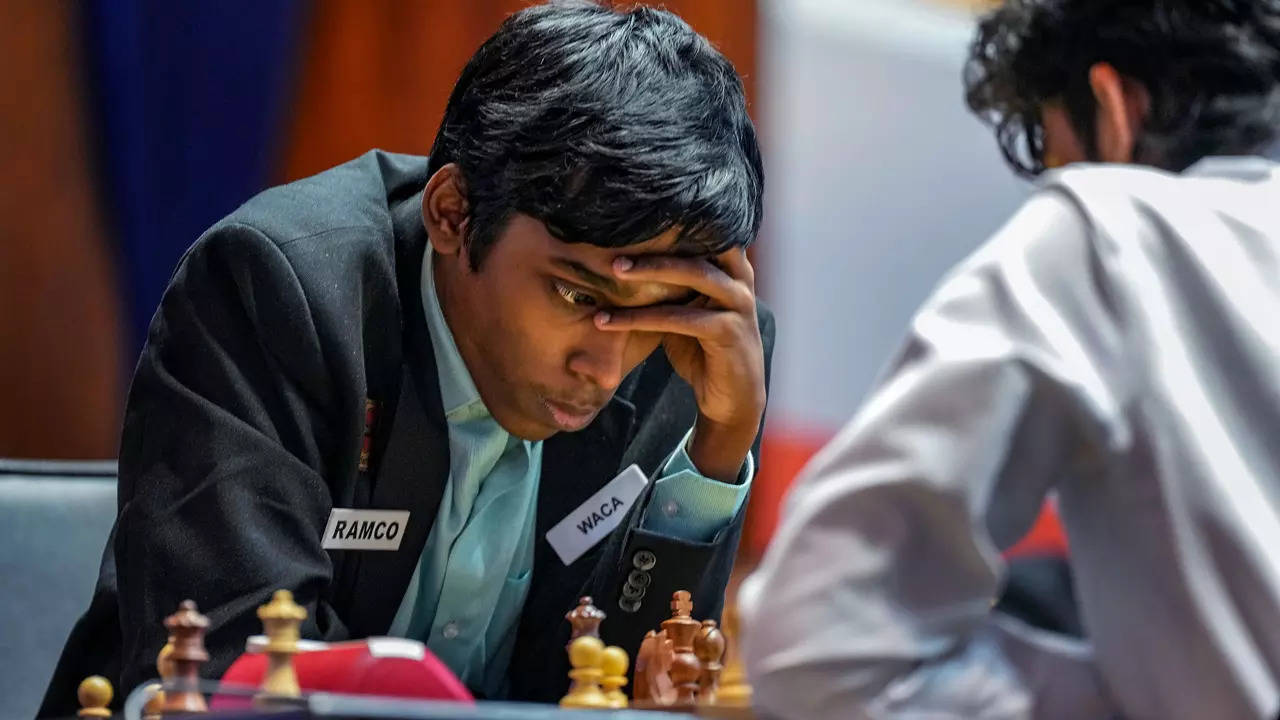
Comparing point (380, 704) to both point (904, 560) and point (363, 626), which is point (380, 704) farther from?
point (363, 626)

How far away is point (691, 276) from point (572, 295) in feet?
0.46

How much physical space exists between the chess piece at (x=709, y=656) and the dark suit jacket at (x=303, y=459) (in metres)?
0.35

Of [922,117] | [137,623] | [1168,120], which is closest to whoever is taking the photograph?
[1168,120]

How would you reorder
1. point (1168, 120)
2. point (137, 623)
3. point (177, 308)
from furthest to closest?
point (177, 308) → point (137, 623) → point (1168, 120)

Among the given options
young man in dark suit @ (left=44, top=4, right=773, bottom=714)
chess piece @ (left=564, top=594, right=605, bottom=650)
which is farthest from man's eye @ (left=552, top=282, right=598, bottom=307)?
chess piece @ (left=564, top=594, right=605, bottom=650)

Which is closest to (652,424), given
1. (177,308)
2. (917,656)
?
(177,308)

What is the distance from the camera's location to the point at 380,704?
3.03 ft

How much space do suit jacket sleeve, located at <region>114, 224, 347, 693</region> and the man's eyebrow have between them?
0.30 meters

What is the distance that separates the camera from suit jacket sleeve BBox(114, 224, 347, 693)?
1.58 meters

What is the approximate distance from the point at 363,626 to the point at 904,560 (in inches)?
41.9

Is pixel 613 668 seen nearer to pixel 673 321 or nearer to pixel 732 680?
pixel 732 680

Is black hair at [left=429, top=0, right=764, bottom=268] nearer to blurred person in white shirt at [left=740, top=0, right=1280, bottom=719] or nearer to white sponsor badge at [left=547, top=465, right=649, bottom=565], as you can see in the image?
white sponsor badge at [left=547, top=465, right=649, bottom=565]

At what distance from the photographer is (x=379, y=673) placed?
1.09 meters

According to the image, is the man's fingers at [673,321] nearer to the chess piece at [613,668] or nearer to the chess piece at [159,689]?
the chess piece at [613,668]
